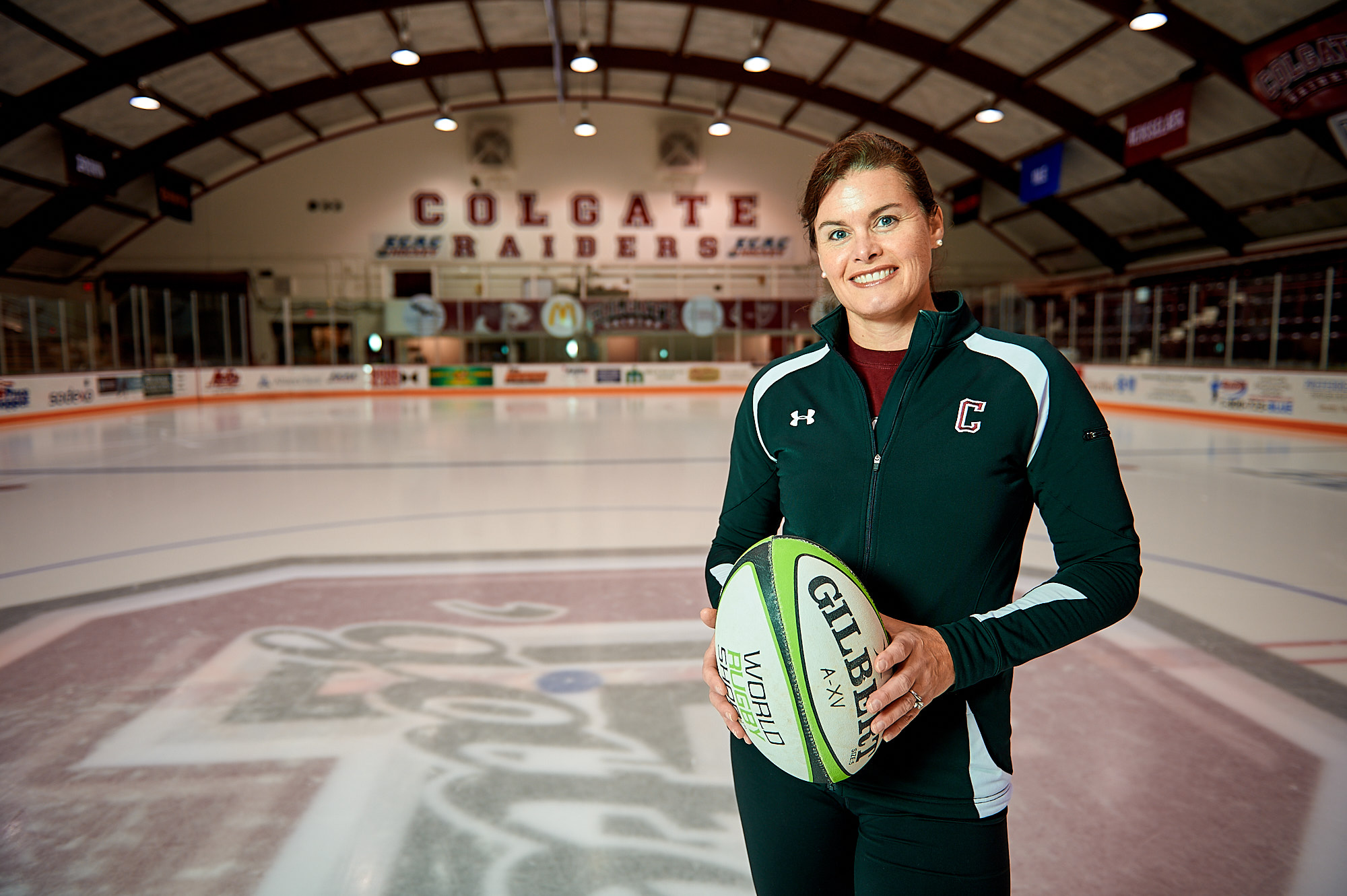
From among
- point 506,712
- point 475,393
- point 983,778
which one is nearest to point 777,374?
point 983,778

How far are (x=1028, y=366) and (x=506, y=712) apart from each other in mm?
2155

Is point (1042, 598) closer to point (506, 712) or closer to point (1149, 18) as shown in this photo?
point (506, 712)

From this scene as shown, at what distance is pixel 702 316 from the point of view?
929 inches

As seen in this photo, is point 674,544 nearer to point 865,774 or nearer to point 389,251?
point 865,774

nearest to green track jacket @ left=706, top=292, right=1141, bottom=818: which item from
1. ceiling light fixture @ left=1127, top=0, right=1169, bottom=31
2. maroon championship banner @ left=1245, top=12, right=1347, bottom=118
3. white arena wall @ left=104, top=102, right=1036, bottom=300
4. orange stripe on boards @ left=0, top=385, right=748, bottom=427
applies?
ceiling light fixture @ left=1127, top=0, right=1169, bottom=31

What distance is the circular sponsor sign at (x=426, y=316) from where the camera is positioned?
75.4 feet

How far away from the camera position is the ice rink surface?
74.7 inches

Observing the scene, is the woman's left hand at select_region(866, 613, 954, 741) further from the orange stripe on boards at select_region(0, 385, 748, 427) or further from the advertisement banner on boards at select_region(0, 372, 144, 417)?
the orange stripe on boards at select_region(0, 385, 748, 427)

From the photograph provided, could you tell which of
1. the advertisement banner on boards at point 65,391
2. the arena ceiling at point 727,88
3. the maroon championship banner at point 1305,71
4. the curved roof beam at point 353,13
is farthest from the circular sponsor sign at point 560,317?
the maroon championship banner at point 1305,71

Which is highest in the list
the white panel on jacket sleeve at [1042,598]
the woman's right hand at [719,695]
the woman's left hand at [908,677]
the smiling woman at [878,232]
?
the smiling woman at [878,232]

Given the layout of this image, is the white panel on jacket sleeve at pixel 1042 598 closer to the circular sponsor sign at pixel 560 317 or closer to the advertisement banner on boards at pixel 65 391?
the advertisement banner on boards at pixel 65 391

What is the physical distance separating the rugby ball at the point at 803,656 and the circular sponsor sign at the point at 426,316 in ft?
76.4

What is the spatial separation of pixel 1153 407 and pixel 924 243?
16221 millimetres

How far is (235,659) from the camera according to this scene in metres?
3.12
